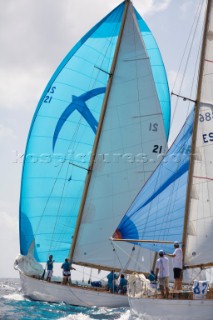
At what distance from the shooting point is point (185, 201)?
21.2 metres

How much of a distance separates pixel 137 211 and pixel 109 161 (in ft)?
26.2

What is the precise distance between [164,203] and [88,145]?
9.42 m

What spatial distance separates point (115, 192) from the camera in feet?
94.6

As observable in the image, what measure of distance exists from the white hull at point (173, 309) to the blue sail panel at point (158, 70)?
1539cm

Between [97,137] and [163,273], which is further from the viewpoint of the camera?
[97,137]

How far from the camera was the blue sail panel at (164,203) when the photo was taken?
21.3 metres

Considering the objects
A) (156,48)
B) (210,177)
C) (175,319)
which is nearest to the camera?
(175,319)

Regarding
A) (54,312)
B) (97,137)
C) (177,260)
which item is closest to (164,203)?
(177,260)

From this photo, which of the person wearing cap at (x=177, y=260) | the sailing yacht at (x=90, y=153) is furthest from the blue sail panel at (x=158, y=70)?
the person wearing cap at (x=177, y=260)

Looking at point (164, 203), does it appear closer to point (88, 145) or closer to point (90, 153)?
point (90, 153)

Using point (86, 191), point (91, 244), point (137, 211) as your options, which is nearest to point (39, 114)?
point (86, 191)

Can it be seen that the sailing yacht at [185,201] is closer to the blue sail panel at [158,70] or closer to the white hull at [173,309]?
the white hull at [173,309]

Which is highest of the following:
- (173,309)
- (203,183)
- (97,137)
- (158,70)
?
(158,70)

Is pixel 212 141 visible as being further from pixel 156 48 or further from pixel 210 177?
pixel 156 48
